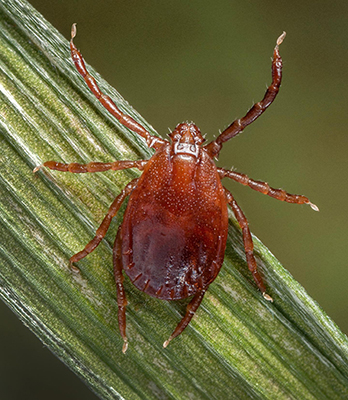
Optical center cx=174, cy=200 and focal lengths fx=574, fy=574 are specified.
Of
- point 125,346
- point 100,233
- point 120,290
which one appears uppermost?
point 100,233

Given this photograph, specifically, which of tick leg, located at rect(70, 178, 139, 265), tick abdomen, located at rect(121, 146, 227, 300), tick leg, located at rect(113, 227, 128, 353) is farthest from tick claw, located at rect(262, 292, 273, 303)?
tick leg, located at rect(70, 178, 139, 265)

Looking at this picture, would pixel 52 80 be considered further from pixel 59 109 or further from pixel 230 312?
pixel 230 312

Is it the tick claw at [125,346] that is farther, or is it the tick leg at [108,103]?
the tick claw at [125,346]

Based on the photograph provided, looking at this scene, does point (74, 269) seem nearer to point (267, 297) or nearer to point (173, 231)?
point (173, 231)

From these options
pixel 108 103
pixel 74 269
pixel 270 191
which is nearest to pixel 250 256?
pixel 270 191

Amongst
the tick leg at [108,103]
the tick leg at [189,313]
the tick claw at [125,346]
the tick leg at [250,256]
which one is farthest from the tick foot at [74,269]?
the tick leg at [250,256]

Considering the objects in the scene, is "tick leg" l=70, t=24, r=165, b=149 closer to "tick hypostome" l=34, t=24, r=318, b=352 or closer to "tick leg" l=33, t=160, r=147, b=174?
"tick hypostome" l=34, t=24, r=318, b=352

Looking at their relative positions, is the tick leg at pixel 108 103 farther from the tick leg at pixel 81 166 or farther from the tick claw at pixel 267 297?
the tick claw at pixel 267 297
